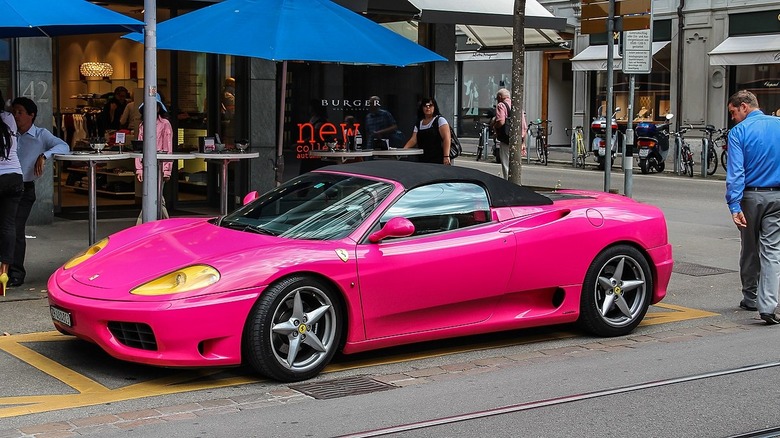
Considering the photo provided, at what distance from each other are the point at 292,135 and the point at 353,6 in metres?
2.47

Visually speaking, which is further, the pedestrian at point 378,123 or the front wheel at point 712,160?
the front wheel at point 712,160

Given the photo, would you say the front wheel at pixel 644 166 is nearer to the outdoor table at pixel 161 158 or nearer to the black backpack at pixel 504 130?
the black backpack at pixel 504 130

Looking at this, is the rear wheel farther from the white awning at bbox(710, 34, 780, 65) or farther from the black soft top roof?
the black soft top roof

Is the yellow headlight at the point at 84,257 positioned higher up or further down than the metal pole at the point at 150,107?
further down

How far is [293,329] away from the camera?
661 cm

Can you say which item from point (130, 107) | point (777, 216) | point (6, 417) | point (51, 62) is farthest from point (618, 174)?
point (6, 417)

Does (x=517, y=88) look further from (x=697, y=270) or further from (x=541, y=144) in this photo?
(x=541, y=144)

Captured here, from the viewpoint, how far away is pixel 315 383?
6.74 m

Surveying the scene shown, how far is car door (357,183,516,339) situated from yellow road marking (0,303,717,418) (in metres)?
0.39

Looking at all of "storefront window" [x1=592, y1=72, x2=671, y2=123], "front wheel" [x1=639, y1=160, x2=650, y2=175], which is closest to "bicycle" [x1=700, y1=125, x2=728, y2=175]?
"front wheel" [x1=639, y1=160, x2=650, y2=175]

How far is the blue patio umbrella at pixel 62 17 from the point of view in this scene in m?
8.94

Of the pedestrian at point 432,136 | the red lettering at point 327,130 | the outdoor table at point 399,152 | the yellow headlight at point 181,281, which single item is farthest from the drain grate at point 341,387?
the red lettering at point 327,130

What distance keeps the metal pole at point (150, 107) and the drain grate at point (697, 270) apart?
565cm

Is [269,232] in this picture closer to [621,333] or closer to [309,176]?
[309,176]
